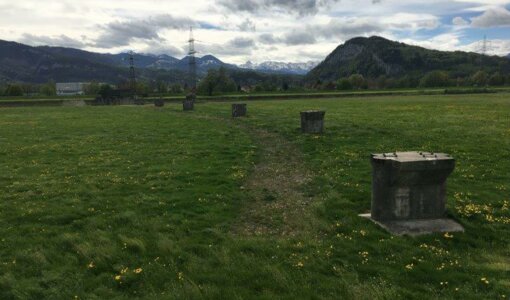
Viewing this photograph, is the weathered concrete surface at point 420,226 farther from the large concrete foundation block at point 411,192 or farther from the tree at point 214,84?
the tree at point 214,84

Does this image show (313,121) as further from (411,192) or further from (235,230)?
(235,230)

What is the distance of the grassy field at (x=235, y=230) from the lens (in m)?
7.58

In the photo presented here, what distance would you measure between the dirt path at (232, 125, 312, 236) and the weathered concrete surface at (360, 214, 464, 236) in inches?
83.2

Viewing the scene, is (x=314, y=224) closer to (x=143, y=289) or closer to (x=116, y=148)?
(x=143, y=289)

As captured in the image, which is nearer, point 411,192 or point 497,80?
point 411,192

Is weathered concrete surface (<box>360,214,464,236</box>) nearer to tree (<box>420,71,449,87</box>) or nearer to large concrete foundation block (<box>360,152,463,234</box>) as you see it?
large concrete foundation block (<box>360,152,463,234</box>)

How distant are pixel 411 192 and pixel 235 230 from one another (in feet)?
15.3

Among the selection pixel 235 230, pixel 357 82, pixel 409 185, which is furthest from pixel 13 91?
pixel 409 185

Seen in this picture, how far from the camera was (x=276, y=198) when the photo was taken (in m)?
13.2

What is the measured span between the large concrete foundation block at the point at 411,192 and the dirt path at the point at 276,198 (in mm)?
2138

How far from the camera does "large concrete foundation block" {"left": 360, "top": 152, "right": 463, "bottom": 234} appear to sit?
1005 centimetres

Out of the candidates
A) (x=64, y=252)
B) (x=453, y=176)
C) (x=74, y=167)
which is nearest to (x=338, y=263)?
(x=64, y=252)

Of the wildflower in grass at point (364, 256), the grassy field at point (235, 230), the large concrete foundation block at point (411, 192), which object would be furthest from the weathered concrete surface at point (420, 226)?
the wildflower in grass at point (364, 256)

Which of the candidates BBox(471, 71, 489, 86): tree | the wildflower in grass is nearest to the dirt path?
the wildflower in grass
